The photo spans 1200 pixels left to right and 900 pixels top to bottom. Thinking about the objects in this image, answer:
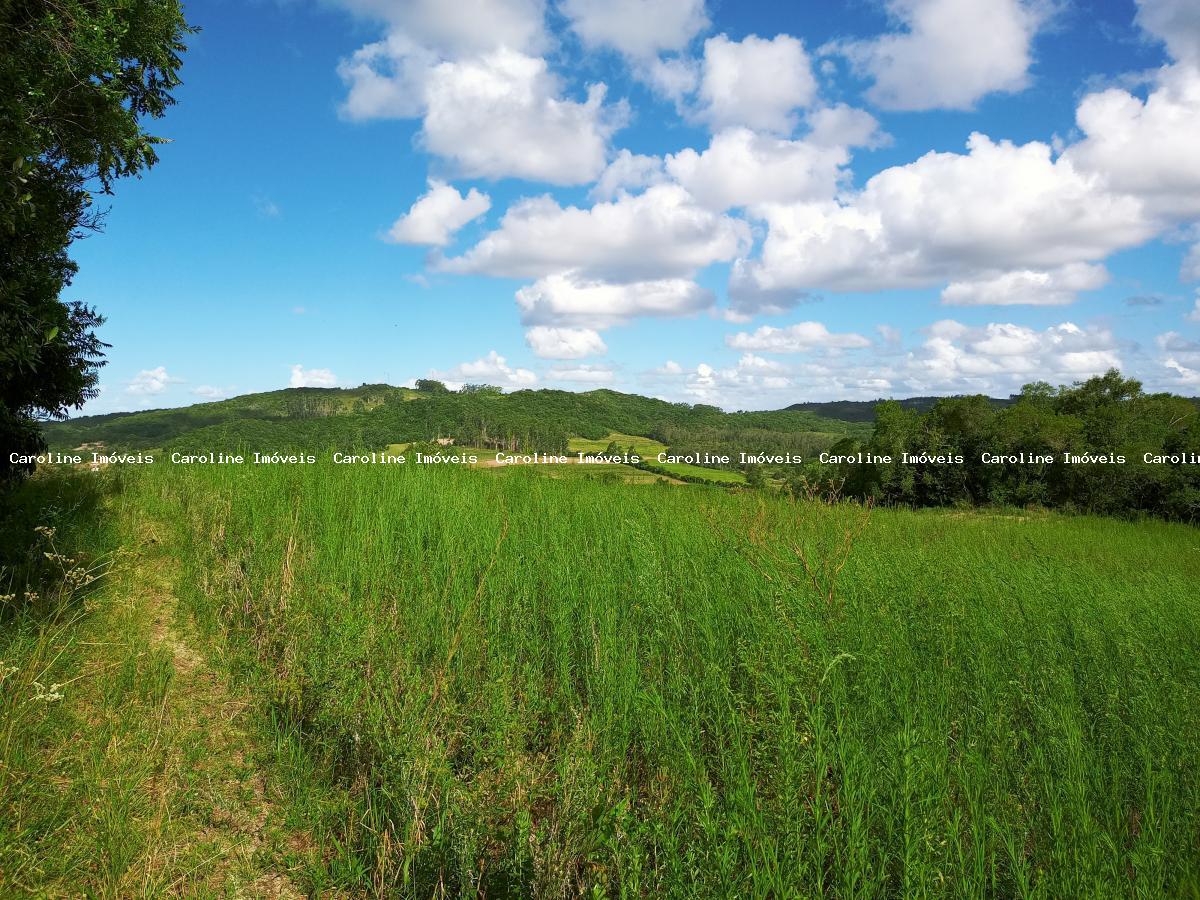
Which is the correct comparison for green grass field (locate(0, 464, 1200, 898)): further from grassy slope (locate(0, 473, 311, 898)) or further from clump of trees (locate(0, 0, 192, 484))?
clump of trees (locate(0, 0, 192, 484))

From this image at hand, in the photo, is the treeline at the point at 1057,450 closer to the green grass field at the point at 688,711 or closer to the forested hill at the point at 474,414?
the green grass field at the point at 688,711

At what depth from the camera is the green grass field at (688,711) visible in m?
2.33

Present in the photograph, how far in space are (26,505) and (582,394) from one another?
111 meters

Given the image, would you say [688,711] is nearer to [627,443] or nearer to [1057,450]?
[1057,450]

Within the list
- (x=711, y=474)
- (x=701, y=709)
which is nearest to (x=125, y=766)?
(x=701, y=709)

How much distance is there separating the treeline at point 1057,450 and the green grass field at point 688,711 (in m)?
15.7

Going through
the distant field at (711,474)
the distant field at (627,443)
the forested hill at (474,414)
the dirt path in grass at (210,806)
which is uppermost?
the forested hill at (474,414)

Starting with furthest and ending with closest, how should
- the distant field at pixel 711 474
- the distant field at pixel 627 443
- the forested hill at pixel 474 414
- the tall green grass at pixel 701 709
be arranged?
the distant field at pixel 627 443
the forested hill at pixel 474 414
the distant field at pixel 711 474
the tall green grass at pixel 701 709

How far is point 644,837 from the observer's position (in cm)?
237

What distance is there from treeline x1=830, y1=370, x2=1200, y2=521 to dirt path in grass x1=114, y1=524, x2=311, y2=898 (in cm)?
1892

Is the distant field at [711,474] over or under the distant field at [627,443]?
under

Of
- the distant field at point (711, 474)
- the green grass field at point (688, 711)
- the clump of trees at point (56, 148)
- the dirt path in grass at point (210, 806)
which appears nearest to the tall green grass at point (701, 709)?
the green grass field at point (688, 711)

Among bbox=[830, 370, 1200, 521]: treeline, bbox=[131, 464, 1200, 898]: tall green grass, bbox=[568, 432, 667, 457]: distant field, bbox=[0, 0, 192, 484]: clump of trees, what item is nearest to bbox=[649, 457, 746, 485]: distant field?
bbox=[830, 370, 1200, 521]: treeline

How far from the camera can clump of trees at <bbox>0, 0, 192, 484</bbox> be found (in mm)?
3848
